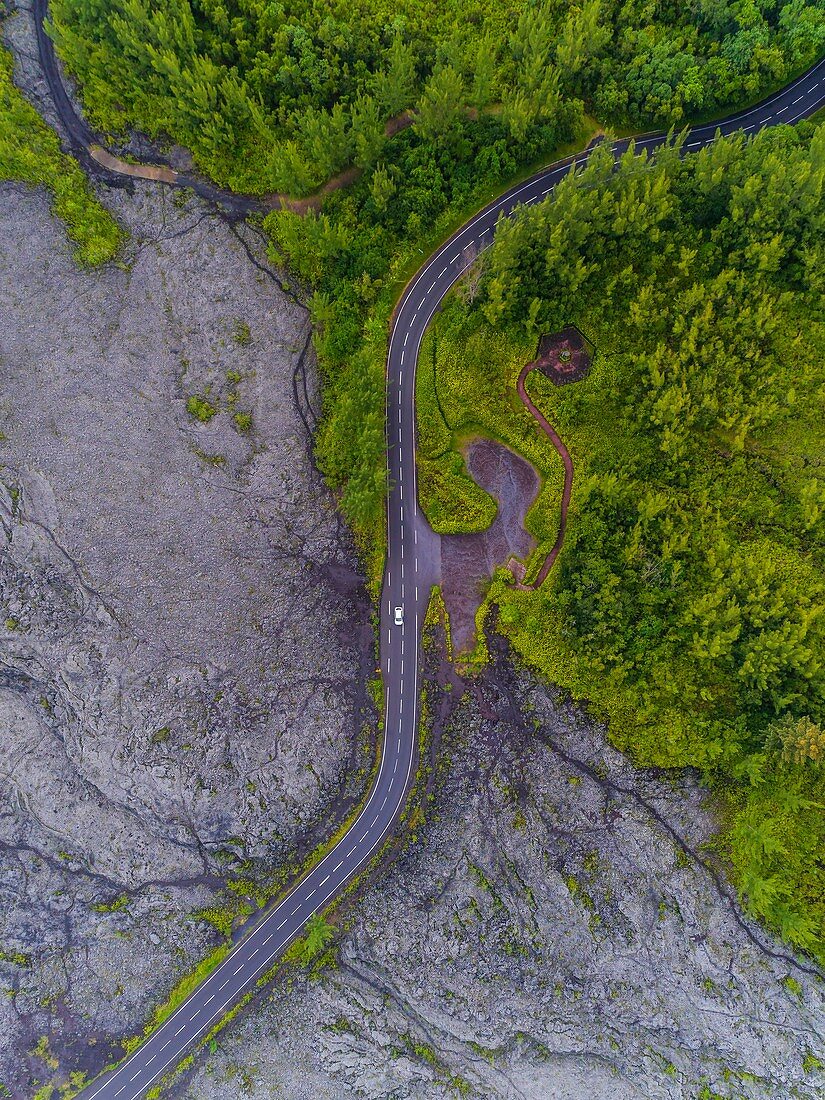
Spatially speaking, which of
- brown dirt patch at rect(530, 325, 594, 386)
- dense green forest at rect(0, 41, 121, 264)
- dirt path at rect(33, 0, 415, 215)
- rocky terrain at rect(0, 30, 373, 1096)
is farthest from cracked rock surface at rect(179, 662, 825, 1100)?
dense green forest at rect(0, 41, 121, 264)

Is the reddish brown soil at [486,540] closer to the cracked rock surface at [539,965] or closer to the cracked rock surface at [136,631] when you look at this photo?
the cracked rock surface at [539,965]

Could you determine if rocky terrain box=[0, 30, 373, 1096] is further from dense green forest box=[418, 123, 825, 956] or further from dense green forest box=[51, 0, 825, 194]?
dense green forest box=[418, 123, 825, 956]

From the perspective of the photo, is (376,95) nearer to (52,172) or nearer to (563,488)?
(52,172)

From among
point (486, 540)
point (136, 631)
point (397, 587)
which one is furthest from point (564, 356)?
point (136, 631)

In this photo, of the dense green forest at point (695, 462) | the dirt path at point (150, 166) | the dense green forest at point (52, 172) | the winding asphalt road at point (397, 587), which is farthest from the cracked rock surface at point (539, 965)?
the dense green forest at point (52, 172)

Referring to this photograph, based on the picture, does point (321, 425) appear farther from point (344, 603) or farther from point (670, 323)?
point (670, 323)

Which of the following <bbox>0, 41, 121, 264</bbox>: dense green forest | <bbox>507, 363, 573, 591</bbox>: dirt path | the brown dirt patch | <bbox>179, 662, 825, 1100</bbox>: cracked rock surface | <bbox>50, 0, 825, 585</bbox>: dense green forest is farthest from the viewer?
<bbox>507, 363, 573, 591</bbox>: dirt path

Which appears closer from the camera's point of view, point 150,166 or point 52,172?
point 52,172
